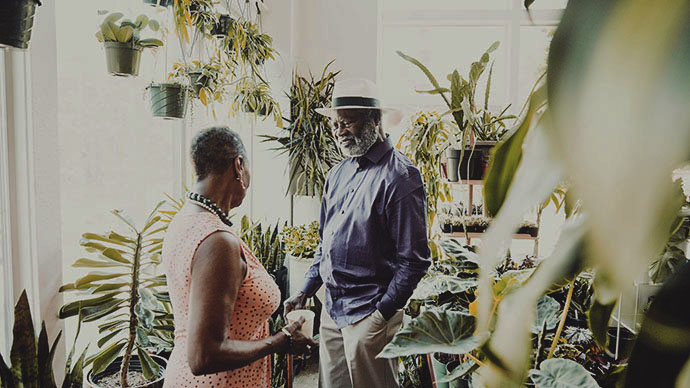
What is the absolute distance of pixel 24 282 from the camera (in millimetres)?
1797

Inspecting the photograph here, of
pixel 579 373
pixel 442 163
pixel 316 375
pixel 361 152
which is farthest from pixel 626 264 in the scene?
pixel 316 375

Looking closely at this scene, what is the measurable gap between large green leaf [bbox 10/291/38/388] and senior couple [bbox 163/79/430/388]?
406 mm

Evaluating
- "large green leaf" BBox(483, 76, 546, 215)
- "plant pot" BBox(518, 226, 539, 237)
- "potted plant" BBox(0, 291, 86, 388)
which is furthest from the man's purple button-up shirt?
"large green leaf" BBox(483, 76, 546, 215)

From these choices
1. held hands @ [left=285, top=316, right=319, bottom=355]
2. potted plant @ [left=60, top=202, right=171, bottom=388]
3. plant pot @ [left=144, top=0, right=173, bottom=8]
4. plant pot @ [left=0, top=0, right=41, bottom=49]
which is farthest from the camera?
plant pot @ [left=144, top=0, right=173, bottom=8]

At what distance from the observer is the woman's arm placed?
139 centimetres

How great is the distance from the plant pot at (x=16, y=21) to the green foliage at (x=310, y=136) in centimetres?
297

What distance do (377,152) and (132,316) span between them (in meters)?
1.41

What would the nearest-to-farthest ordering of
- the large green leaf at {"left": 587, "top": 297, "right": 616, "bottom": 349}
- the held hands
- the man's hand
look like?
the large green leaf at {"left": 587, "top": 297, "right": 616, "bottom": 349}, the held hands, the man's hand

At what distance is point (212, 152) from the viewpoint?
1642 mm

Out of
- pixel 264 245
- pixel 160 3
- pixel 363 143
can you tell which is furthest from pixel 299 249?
pixel 160 3

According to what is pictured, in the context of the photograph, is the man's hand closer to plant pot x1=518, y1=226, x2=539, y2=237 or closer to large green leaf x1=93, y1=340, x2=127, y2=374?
large green leaf x1=93, y1=340, x2=127, y2=374

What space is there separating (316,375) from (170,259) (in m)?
2.70

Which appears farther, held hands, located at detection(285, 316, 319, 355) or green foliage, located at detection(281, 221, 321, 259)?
green foliage, located at detection(281, 221, 321, 259)

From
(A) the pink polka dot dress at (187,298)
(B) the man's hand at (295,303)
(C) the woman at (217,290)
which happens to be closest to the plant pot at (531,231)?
(B) the man's hand at (295,303)
